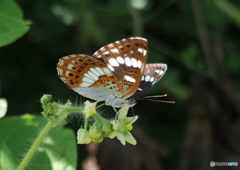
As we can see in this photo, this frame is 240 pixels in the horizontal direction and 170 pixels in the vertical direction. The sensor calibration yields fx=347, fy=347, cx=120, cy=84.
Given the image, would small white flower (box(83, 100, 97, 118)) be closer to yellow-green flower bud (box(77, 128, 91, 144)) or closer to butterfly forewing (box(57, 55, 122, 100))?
yellow-green flower bud (box(77, 128, 91, 144))

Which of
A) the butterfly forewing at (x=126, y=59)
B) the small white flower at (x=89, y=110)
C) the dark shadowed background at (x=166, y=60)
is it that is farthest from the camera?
the dark shadowed background at (x=166, y=60)

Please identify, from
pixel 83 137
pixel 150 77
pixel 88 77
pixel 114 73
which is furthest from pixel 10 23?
pixel 150 77

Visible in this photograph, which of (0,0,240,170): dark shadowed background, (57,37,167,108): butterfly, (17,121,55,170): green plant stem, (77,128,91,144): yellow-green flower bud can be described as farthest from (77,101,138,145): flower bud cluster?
(0,0,240,170): dark shadowed background

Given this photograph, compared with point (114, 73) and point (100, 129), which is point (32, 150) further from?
point (114, 73)

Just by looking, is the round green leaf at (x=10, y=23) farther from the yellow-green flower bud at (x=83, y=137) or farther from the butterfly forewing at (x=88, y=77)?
the yellow-green flower bud at (x=83, y=137)

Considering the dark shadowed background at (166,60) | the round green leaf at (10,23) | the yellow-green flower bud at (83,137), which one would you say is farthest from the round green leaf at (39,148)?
the dark shadowed background at (166,60)

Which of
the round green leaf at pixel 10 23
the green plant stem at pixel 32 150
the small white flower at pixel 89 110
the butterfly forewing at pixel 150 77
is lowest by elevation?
the green plant stem at pixel 32 150
